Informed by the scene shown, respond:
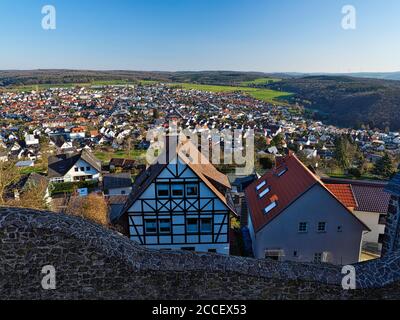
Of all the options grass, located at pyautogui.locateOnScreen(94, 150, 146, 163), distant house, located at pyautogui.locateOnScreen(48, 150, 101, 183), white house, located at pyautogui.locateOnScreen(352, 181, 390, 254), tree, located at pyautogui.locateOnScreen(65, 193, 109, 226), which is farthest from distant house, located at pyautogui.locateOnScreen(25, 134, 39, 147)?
white house, located at pyautogui.locateOnScreen(352, 181, 390, 254)

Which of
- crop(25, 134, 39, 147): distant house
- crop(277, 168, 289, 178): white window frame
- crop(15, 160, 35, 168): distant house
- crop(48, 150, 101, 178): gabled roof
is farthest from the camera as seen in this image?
crop(25, 134, 39, 147): distant house

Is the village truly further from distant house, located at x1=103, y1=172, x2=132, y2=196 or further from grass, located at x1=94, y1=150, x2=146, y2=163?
grass, located at x1=94, y1=150, x2=146, y2=163

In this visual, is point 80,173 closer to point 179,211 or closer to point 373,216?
point 179,211

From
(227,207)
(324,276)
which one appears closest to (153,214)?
(227,207)

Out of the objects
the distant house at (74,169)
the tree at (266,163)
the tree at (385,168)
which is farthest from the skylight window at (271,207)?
the distant house at (74,169)

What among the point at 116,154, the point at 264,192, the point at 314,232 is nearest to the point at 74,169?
the point at 116,154

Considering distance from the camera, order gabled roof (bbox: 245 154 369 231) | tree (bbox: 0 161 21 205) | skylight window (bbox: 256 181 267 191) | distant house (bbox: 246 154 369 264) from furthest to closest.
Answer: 1. skylight window (bbox: 256 181 267 191)
2. tree (bbox: 0 161 21 205)
3. gabled roof (bbox: 245 154 369 231)
4. distant house (bbox: 246 154 369 264)
